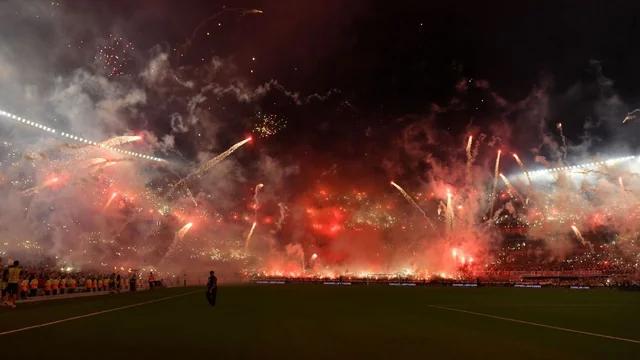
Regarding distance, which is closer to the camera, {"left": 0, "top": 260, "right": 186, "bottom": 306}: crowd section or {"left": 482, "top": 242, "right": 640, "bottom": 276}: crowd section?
{"left": 0, "top": 260, "right": 186, "bottom": 306}: crowd section

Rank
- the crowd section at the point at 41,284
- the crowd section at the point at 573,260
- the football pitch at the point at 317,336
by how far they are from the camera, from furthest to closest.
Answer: the crowd section at the point at 573,260 < the crowd section at the point at 41,284 < the football pitch at the point at 317,336

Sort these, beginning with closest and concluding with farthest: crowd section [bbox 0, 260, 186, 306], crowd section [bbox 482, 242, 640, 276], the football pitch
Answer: the football pitch
crowd section [bbox 0, 260, 186, 306]
crowd section [bbox 482, 242, 640, 276]

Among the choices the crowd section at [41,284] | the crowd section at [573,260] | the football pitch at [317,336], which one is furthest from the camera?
the crowd section at [573,260]

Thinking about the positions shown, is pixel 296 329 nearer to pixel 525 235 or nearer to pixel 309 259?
pixel 525 235

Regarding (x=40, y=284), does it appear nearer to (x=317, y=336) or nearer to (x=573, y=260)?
(x=317, y=336)

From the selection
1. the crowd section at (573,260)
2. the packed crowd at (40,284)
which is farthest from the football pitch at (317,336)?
the crowd section at (573,260)

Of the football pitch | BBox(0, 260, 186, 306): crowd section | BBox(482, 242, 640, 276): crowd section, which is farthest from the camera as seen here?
BBox(482, 242, 640, 276): crowd section

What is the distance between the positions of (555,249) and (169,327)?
7931cm

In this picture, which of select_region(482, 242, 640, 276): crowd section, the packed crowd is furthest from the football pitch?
select_region(482, 242, 640, 276): crowd section

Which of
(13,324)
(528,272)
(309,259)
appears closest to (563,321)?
(13,324)

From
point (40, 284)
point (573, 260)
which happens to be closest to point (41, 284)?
point (40, 284)

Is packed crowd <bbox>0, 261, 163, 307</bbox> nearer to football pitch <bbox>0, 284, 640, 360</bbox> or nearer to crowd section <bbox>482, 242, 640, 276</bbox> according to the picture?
football pitch <bbox>0, 284, 640, 360</bbox>

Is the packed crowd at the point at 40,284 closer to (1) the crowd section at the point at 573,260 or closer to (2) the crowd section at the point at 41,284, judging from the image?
(2) the crowd section at the point at 41,284

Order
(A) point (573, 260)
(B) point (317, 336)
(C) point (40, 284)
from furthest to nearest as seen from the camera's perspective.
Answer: (A) point (573, 260) → (C) point (40, 284) → (B) point (317, 336)
